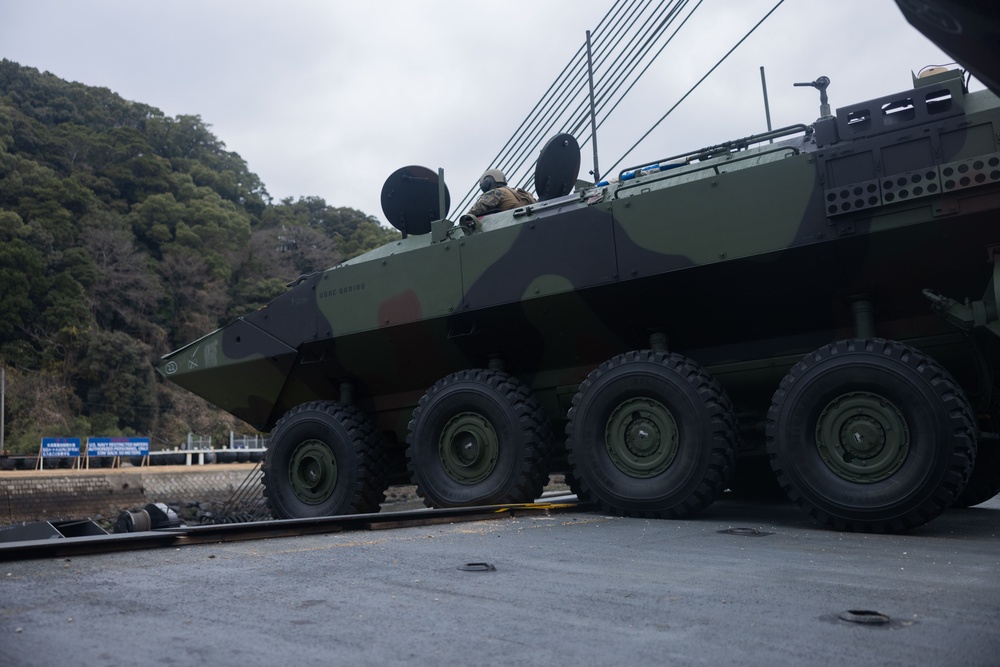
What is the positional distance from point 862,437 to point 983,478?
8.48 feet

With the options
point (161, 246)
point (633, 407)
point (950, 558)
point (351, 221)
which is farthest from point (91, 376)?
point (950, 558)

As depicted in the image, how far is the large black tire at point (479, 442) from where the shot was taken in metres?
6.95

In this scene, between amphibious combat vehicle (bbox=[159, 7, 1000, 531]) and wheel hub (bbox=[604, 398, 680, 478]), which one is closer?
amphibious combat vehicle (bbox=[159, 7, 1000, 531])

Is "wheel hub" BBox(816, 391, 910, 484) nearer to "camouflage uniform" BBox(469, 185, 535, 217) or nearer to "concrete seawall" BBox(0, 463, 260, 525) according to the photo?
"camouflage uniform" BBox(469, 185, 535, 217)

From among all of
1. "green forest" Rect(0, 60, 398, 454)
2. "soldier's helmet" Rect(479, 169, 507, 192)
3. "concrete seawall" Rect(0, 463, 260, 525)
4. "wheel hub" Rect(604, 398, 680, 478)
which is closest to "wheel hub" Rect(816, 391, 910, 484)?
"wheel hub" Rect(604, 398, 680, 478)

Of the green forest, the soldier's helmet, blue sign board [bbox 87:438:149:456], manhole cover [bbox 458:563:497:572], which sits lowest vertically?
manhole cover [bbox 458:563:497:572]

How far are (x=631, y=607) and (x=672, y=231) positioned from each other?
386 cm

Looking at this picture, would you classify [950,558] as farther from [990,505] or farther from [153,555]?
[990,505]

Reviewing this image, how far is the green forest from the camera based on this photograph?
125 ft

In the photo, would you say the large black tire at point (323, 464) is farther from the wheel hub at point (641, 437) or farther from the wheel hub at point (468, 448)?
the wheel hub at point (641, 437)

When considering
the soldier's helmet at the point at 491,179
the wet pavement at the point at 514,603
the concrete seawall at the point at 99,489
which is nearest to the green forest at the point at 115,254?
the concrete seawall at the point at 99,489

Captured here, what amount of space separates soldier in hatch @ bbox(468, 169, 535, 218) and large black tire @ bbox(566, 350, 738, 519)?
220 centimetres

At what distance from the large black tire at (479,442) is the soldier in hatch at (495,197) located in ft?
5.20

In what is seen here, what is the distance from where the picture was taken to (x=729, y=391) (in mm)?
6746
